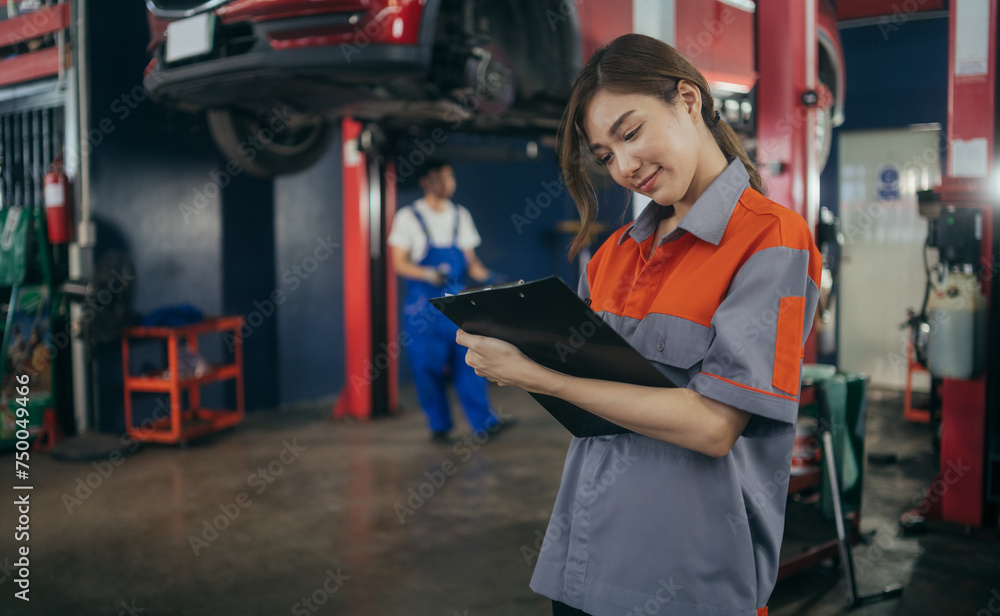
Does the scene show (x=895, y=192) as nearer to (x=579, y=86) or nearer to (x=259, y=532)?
(x=259, y=532)

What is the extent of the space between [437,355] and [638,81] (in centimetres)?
348

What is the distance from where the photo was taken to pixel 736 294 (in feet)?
2.72

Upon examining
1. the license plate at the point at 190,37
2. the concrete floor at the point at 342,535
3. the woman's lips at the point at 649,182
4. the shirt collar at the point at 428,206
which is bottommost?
the concrete floor at the point at 342,535

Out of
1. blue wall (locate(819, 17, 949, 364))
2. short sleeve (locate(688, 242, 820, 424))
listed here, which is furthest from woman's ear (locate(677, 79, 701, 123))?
blue wall (locate(819, 17, 949, 364))

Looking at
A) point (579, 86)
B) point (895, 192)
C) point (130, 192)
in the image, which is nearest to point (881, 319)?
point (895, 192)

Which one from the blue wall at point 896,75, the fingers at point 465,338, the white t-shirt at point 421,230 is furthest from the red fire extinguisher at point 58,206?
the blue wall at point 896,75

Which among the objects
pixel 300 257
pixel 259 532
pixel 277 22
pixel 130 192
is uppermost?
pixel 277 22

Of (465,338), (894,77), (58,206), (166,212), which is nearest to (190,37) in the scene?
(58,206)

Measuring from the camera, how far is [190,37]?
9.58ft

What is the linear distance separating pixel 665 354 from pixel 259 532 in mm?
2468

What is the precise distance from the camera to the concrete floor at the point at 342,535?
236 centimetres

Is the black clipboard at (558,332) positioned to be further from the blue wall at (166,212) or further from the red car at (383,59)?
the blue wall at (166,212)

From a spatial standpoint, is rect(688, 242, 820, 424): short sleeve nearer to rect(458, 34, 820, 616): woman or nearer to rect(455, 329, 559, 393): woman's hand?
rect(458, 34, 820, 616): woman

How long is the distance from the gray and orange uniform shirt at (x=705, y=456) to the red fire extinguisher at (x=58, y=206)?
13.7 feet
